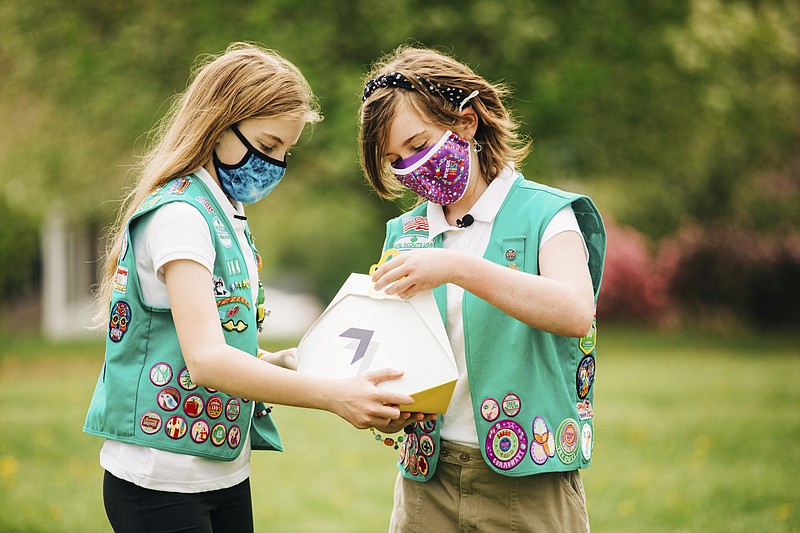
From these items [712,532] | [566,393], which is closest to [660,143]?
[712,532]

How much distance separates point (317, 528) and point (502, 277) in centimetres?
385

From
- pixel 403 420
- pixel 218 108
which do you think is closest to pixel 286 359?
pixel 403 420

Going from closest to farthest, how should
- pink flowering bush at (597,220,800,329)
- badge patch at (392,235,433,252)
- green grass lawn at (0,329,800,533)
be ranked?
badge patch at (392,235,433,252) → green grass lawn at (0,329,800,533) → pink flowering bush at (597,220,800,329)

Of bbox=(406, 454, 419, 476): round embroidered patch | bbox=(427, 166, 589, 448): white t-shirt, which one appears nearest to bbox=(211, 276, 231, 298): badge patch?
bbox=(427, 166, 589, 448): white t-shirt

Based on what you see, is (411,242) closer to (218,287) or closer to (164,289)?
(218,287)

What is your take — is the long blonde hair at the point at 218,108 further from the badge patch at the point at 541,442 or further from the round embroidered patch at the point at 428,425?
the badge patch at the point at 541,442

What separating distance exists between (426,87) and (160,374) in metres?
1.13

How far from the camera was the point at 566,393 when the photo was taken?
103 inches

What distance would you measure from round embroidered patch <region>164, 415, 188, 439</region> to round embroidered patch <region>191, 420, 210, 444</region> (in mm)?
28

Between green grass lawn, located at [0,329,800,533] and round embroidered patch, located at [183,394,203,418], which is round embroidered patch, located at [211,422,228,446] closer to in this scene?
round embroidered patch, located at [183,394,203,418]

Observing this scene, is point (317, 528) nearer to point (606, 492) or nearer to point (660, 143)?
point (606, 492)

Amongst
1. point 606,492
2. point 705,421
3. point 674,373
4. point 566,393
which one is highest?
point 674,373

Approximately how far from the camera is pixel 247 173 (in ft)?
9.01

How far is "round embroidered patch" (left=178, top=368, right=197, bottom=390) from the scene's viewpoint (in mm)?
2521
